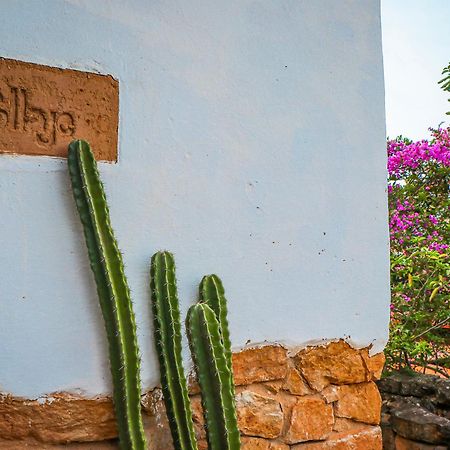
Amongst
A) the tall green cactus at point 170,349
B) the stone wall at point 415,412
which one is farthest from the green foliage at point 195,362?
the stone wall at point 415,412

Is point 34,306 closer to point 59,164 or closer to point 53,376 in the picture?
point 53,376

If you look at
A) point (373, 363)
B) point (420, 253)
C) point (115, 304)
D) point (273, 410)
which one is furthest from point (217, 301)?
point (420, 253)

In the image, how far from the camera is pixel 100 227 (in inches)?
76.8

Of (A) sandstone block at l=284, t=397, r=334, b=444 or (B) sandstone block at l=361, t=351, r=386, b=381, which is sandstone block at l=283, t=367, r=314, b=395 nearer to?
(A) sandstone block at l=284, t=397, r=334, b=444

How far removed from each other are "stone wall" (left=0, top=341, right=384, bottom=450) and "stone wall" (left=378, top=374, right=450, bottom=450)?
0.71 metres

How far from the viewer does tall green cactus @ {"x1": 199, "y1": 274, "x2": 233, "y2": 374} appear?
217 centimetres

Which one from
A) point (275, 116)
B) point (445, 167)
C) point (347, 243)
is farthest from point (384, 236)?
point (445, 167)

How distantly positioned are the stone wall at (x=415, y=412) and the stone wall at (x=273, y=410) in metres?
0.71

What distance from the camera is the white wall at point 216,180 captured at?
6.49ft

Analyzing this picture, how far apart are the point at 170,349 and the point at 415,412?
195 centimetres

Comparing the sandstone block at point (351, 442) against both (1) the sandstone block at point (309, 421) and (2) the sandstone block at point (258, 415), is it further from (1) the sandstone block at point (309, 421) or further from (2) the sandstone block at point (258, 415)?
(2) the sandstone block at point (258, 415)

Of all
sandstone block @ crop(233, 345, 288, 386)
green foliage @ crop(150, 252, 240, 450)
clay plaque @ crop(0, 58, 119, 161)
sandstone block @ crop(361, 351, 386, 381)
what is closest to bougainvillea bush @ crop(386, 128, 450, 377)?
sandstone block @ crop(361, 351, 386, 381)

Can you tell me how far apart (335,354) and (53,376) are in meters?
1.23

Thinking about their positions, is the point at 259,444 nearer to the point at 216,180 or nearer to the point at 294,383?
the point at 294,383
